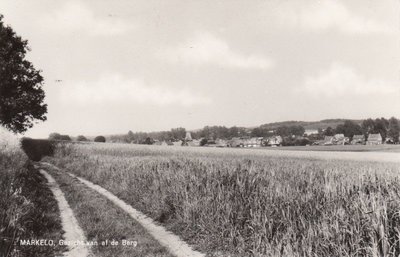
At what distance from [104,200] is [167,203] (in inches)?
143

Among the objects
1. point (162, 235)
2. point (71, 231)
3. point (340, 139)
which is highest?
point (71, 231)

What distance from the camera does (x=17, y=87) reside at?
3438cm

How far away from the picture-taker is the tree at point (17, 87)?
106ft

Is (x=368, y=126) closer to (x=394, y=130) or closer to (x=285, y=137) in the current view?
(x=394, y=130)

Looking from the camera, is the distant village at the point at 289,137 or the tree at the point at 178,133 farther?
the tree at the point at 178,133

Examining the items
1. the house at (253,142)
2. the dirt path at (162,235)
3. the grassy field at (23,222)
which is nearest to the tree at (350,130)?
the house at (253,142)

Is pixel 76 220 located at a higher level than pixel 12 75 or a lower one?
lower

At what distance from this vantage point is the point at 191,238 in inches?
367

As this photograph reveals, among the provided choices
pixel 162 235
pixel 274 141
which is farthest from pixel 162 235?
pixel 274 141

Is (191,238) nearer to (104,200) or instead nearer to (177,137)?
(104,200)

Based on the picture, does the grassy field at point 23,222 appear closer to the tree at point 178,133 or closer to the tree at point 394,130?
the tree at point 394,130

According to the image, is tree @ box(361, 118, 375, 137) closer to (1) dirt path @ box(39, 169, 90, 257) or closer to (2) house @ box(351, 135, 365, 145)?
(2) house @ box(351, 135, 365, 145)

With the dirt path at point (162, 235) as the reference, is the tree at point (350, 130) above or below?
above

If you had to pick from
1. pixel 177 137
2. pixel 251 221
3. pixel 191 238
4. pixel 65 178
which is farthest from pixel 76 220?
pixel 177 137
